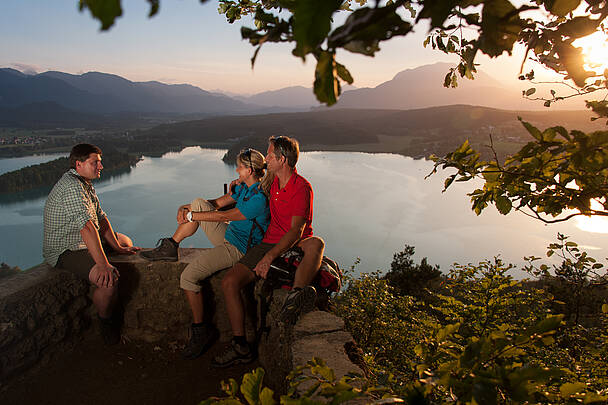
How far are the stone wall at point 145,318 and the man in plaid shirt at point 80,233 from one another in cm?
22

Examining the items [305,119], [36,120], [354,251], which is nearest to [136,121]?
[36,120]

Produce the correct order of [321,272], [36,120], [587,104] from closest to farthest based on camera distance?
[587,104] → [321,272] → [36,120]

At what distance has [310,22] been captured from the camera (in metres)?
0.50

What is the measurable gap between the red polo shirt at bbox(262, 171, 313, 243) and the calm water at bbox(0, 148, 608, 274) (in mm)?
36148

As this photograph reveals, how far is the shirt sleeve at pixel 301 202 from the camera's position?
284 centimetres

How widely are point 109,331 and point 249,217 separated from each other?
1724mm

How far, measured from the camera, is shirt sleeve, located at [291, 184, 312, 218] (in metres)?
2.84

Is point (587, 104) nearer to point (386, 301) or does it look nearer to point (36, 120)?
point (386, 301)

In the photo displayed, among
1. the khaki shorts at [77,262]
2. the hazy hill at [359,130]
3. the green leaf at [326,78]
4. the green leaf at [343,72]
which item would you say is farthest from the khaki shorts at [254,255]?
the hazy hill at [359,130]

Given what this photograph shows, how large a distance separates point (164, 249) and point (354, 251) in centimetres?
4012

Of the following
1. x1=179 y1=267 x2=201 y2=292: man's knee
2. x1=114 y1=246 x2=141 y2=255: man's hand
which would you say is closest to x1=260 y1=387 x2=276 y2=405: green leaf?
x1=179 y1=267 x2=201 y2=292: man's knee

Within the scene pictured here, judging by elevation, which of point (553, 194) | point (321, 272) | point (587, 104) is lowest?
point (321, 272)

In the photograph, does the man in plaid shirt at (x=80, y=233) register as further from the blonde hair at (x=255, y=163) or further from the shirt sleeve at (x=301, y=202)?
the shirt sleeve at (x=301, y=202)

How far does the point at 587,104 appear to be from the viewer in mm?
1542
